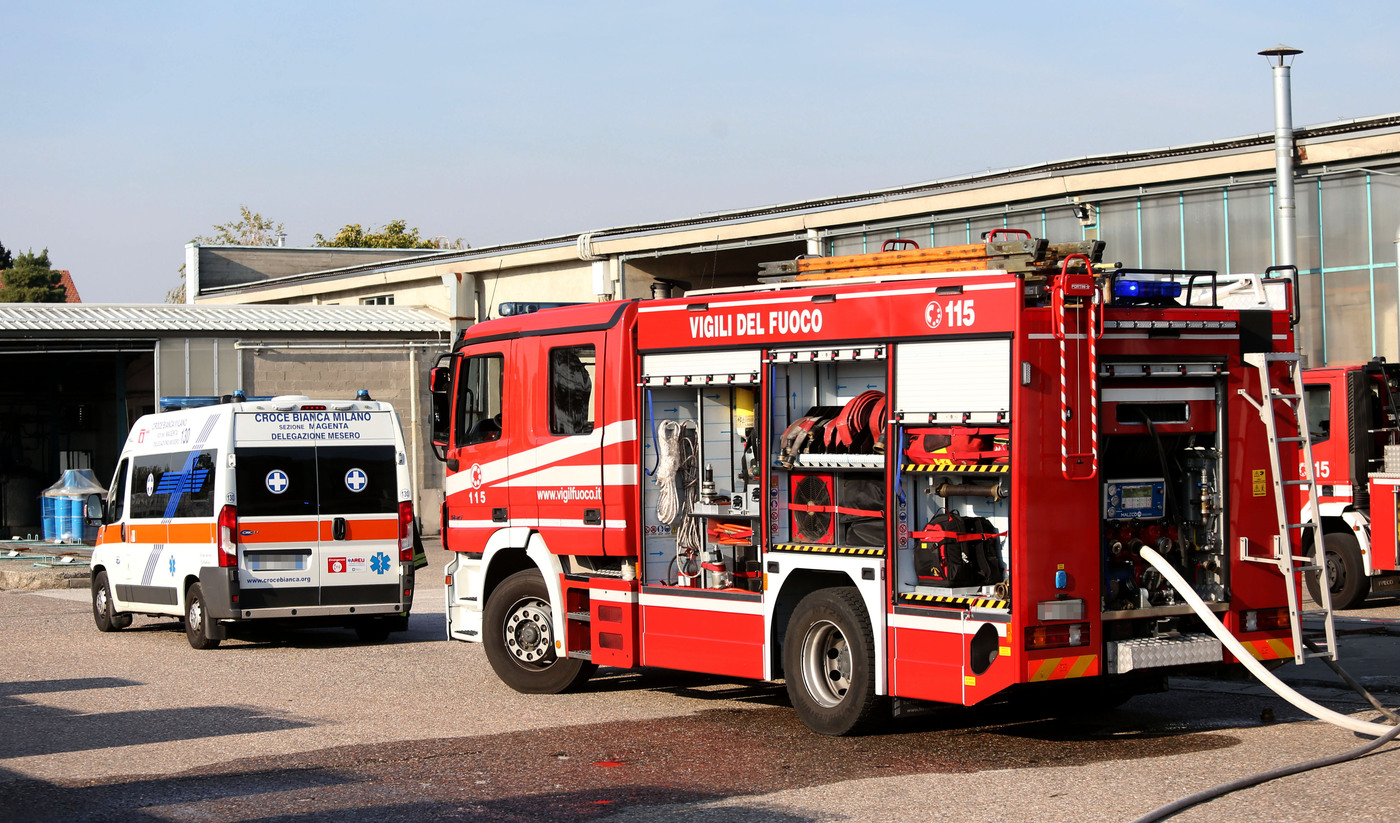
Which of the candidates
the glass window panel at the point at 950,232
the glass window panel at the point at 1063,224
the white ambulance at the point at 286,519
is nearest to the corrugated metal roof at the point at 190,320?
the glass window panel at the point at 950,232

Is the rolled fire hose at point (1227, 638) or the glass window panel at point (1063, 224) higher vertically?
the glass window panel at point (1063, 224)

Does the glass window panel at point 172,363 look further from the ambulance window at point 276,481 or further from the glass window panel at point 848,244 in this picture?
the ambulance window at point 276,481

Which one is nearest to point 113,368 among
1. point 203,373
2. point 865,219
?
point 203,373

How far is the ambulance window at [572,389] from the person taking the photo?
11516 mm

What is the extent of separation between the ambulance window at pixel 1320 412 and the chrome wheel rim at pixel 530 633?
938 cm

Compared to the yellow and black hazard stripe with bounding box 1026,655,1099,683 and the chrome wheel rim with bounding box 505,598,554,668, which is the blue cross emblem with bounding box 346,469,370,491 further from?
the yellow and black hazard stripe with bounding box 1026,655,1099,683

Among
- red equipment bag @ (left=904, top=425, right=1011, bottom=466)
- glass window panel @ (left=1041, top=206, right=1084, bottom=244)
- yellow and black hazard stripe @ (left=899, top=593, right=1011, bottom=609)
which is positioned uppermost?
glass window panel @ (left=1041, top=206, right=1084, bottom=244)

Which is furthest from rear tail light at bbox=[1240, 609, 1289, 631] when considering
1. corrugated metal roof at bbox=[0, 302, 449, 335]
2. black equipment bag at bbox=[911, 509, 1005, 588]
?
corrugated metal roof at bbox=[0, 302, 449, 335]

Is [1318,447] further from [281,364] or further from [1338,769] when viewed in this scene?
[281,364]

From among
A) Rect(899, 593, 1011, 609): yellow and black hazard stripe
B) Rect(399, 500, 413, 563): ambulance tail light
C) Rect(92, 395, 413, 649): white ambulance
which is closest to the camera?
Rect(899, 593, 1011, 609): yellow and black hazard stripe

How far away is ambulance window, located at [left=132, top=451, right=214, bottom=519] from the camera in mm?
15391

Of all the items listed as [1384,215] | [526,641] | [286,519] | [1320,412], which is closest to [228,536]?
[286,519]

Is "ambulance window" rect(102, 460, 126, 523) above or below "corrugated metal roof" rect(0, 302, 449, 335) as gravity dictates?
below

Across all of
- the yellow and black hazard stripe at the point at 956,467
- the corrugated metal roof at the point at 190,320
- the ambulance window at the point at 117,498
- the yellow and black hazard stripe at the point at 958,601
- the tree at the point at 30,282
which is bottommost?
the yellow and black hazard stripe at the point at 958,601
